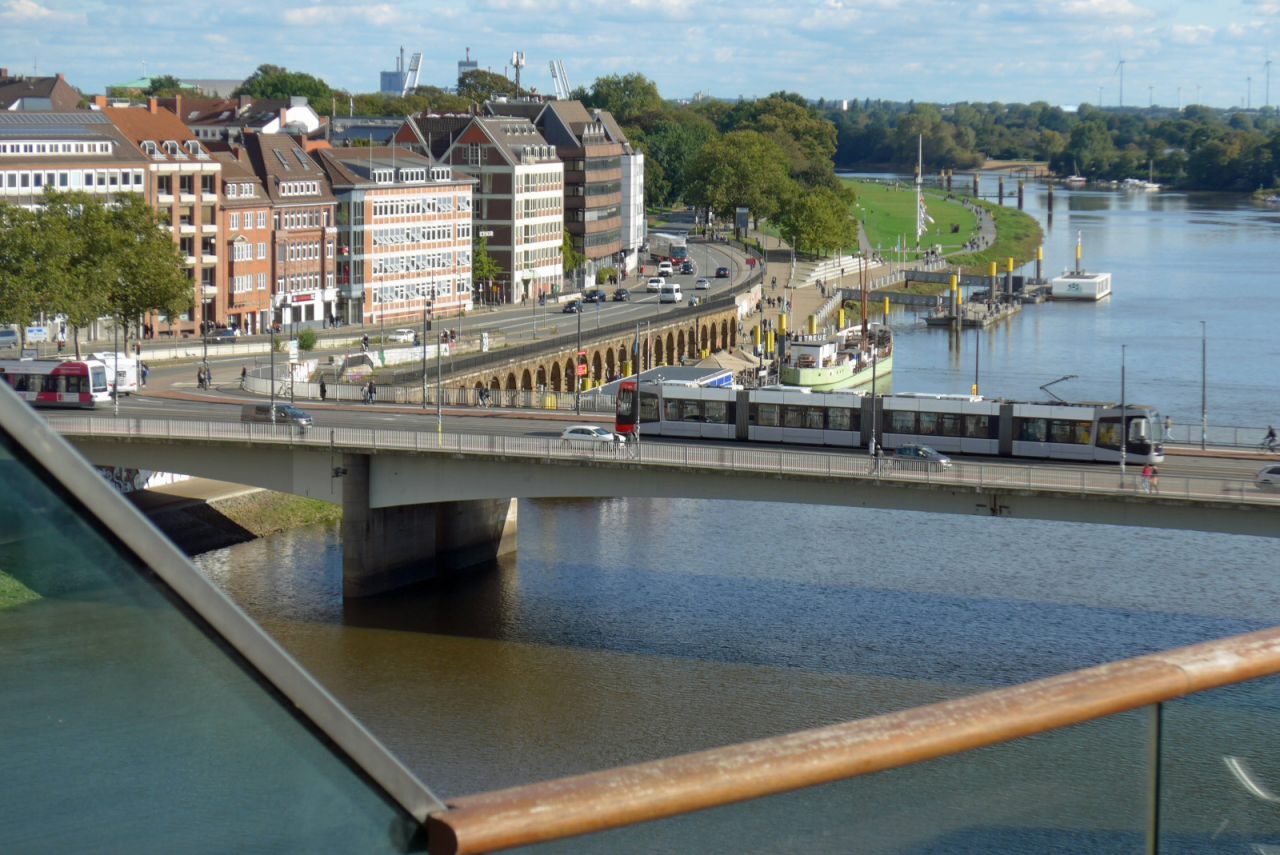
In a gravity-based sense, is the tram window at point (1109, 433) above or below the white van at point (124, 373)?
below

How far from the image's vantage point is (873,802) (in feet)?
5.85

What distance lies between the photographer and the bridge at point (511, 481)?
69.1ft

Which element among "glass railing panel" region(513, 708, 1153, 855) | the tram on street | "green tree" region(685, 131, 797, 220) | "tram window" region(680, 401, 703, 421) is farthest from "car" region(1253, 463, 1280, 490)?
"green tree" region(685, 131, 797, 220)

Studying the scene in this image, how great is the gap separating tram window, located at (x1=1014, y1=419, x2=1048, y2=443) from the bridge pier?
23.9ft

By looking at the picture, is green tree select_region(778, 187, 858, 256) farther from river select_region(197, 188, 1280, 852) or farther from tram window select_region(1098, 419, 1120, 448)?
tram window select_region(1098, 419, 1120, 448)

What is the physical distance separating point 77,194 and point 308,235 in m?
9.09

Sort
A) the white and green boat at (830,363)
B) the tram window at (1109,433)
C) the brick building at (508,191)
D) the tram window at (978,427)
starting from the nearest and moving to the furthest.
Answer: the tram window at (1109,433) < the tram window at (978,427) < the white and green boat at (830,363) < the brick building at (508,191)

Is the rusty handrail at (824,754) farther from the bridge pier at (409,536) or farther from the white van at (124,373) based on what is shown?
the white van at (124,373)

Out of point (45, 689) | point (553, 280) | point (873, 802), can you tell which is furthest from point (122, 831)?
point (553, 280)

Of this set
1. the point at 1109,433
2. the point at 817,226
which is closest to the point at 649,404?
the point at 1109,433

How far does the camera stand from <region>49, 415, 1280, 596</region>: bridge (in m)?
21.1

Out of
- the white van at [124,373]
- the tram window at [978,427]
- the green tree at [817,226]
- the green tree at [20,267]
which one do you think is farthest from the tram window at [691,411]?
the green tree at [817,226]

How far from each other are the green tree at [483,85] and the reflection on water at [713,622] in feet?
259

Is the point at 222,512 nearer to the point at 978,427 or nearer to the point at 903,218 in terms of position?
the point at 978,427
